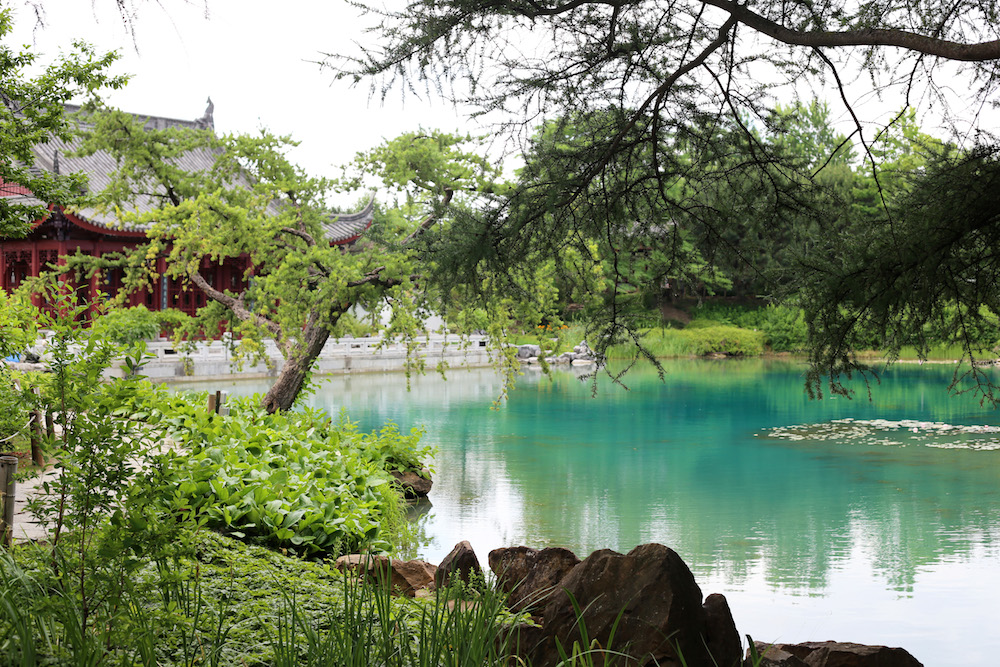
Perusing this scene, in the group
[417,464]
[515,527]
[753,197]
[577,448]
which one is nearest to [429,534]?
[515,527]

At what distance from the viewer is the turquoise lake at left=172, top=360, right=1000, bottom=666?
5.12 meters

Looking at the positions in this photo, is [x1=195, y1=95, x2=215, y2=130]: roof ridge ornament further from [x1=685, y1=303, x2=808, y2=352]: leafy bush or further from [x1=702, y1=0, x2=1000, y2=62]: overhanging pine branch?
[x1=702, y1=0, x2=1000, y2=62]: overhanging pine branch

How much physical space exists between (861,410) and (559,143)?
39.0 feet

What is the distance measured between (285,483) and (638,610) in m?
2.69

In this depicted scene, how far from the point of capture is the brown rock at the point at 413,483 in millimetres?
7637

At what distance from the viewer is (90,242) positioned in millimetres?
17953

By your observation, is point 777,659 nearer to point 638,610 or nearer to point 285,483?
point 638,610

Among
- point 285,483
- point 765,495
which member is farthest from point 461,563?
point 765,495

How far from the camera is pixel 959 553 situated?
615 cm

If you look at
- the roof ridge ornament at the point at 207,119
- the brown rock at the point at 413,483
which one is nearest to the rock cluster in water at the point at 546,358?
the roof ridge ornament at the point at 207,119

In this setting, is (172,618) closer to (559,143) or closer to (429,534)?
(559,143)

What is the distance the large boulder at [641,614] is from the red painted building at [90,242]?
14362 millimetres

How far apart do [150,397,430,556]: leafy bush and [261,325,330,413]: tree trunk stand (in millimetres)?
1026

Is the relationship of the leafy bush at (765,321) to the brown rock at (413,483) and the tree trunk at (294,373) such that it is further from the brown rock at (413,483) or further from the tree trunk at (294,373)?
the brown rock at (413,483)
